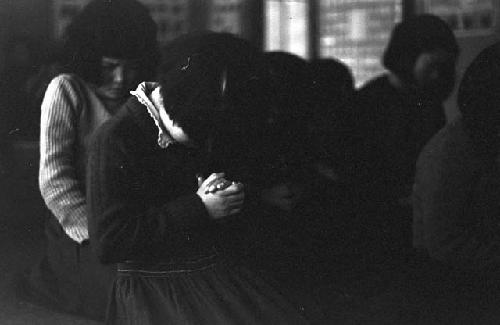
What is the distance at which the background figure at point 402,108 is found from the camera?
3.55 meters

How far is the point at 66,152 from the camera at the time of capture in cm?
258

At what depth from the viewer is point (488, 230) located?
2.22 metres

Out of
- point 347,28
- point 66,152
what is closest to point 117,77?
point 66,152

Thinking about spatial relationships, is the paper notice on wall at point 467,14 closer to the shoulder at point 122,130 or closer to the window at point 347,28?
the window at point 347,28

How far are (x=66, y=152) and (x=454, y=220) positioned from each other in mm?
1282

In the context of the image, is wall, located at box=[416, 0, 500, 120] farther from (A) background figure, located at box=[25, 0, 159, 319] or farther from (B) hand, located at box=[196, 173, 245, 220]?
(B) hand, located at box=[196, 173, 245, 220]

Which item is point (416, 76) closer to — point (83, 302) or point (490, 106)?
point (490, 106)

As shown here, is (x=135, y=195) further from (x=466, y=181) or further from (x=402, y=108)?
(x=402, y=108)

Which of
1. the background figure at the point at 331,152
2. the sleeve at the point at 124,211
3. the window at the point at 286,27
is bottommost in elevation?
the background figure at the point at 331,152

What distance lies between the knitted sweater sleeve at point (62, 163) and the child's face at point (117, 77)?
113mm

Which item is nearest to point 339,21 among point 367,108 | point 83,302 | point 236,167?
point 367,108

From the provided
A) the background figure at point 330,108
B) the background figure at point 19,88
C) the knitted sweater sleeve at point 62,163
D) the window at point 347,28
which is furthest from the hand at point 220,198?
the background figure at point 330,108

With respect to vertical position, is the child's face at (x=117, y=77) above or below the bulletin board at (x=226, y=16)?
below

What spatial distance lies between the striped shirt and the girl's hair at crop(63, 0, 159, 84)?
78mm
